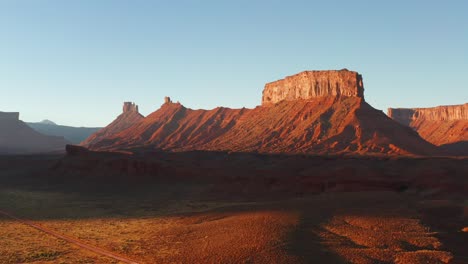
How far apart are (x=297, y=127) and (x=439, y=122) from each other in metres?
87.4

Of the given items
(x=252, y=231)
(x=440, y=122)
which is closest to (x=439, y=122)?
(x=440, y=122)

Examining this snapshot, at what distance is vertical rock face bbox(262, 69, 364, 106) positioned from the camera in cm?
10731

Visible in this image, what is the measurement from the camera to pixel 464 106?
504 ft

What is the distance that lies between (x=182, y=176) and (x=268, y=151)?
35560 millimetres

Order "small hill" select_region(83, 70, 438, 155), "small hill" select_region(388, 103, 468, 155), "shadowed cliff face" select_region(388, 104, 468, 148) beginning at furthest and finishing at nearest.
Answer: "shadowed cliff face" select_region(388, 104, 468, 148), "small hill" select_region(388, 103, 468, 155), "small hill" select_region(83, 70, 438, 155)

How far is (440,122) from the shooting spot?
161750 millimetres

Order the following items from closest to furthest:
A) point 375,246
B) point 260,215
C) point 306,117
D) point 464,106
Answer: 1. point 375,246
2. point 260,215
3. point 306,117
4. point 464,106

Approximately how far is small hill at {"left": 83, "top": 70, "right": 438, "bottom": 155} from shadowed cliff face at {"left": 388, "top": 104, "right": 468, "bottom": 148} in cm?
4222

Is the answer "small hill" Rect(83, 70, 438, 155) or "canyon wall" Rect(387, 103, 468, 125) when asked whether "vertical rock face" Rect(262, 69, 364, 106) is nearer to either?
"small hill" Rect(83, 70, 438, 155)

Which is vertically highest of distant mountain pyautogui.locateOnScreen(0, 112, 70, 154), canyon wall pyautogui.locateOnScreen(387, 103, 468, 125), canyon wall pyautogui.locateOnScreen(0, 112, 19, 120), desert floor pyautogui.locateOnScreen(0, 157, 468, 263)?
canyon wall pyautogui.locateOnScreen(387, 103, 468, 125)

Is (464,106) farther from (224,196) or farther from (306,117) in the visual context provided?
(224,196)

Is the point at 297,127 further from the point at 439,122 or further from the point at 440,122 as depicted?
the point at 439,122

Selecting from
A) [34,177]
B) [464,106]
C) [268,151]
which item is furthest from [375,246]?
[464,106]

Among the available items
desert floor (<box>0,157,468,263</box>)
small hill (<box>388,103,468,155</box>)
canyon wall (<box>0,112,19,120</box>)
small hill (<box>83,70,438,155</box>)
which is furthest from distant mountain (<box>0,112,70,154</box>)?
desert floor (<box>0,157,468,263</box>)
